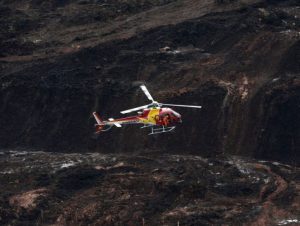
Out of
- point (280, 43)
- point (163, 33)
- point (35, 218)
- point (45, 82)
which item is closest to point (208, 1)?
point (163, 33)

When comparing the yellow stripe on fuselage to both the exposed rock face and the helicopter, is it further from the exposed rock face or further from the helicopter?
the exposed rock face

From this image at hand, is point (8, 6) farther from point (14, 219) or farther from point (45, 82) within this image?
point (14, 219)

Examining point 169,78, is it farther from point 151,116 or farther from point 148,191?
point 148,191

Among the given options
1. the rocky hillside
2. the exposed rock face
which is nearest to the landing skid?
the rocky hillside

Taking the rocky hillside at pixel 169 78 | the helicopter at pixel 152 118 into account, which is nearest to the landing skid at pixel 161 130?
the helicopter at pixel 152 118

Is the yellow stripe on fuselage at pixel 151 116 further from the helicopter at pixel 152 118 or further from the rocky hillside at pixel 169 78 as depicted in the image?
the rocky hillside at pixel 169 78
